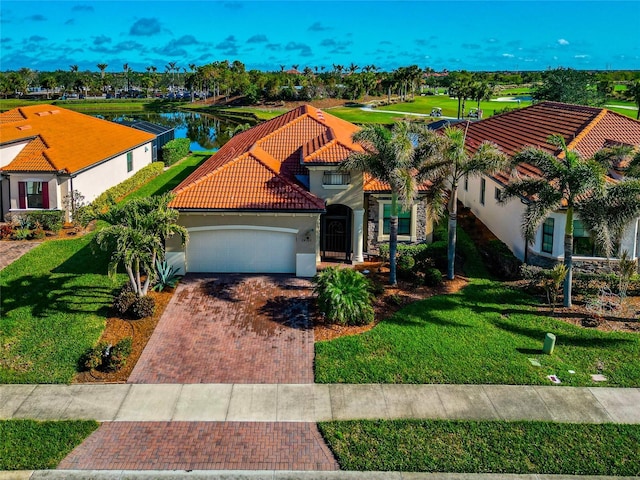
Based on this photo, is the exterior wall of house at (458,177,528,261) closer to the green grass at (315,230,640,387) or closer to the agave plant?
the green grass at (315,230,640,387)

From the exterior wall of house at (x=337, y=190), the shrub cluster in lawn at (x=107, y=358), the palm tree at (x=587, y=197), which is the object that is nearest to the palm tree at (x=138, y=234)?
the shrub cluster in lawn at (x=107, y=358)

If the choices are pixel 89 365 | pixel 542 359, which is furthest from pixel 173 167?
pixel 542 359

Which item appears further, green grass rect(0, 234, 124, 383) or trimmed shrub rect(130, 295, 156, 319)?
trimmed shrub rect(130, 295, 156, 319)

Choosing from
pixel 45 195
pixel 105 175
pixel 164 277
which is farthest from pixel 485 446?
pixel 105 175

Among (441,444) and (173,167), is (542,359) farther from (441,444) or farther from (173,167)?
(173,167)

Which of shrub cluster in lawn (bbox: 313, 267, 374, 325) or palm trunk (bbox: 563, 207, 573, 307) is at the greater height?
palm trunk (bbox: 563, 207, 573, 307)

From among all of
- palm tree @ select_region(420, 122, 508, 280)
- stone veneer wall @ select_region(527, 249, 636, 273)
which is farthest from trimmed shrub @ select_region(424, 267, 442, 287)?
stone veneer wall @ select_region(527, 249, 636, 273)
